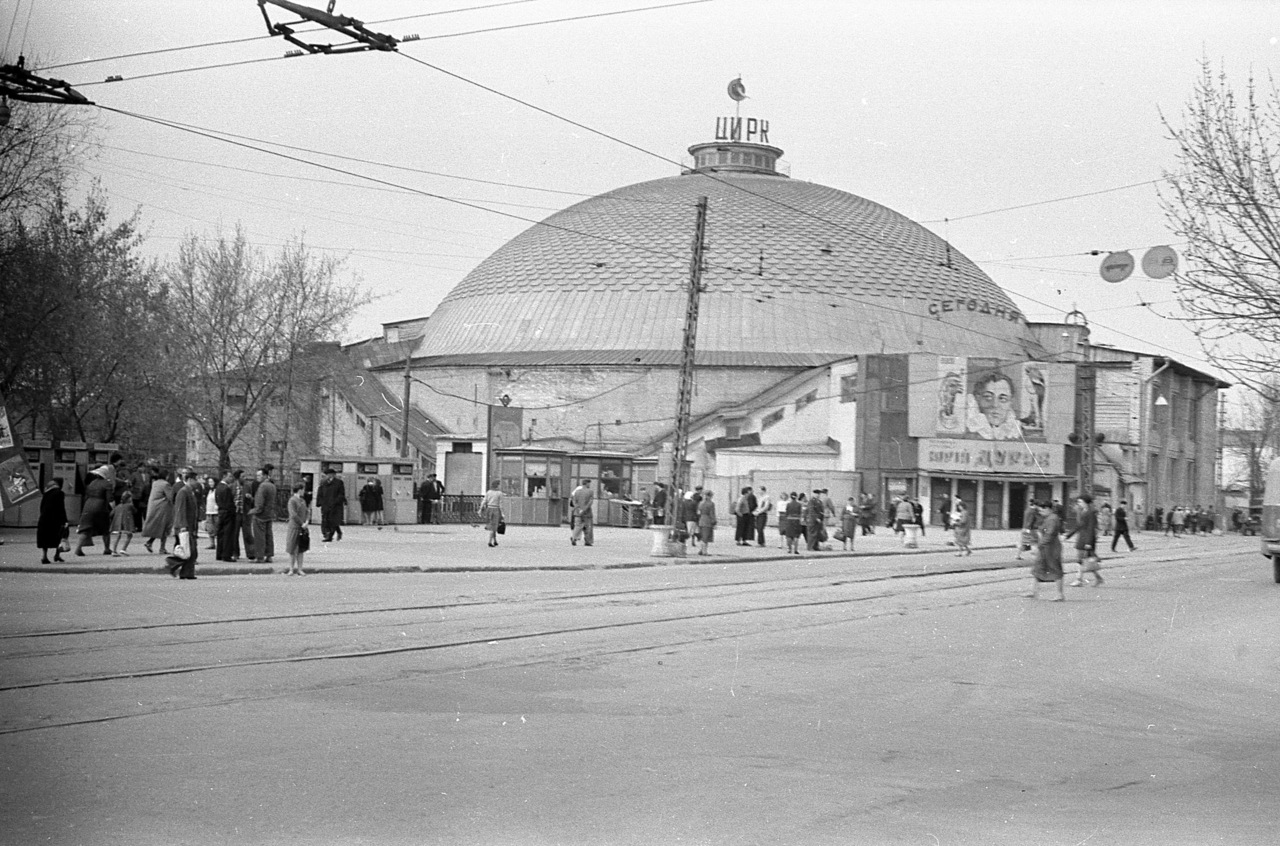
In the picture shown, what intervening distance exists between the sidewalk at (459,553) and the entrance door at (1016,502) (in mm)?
14902

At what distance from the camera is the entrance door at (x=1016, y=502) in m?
63.2

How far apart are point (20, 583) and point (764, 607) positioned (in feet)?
30.2

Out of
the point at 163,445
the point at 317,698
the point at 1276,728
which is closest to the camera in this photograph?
the point at 317,698

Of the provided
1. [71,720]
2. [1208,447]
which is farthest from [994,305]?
[71,720]

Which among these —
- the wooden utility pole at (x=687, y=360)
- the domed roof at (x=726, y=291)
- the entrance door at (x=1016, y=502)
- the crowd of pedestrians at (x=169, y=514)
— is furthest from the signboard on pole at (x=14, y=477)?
the domed roof at (x=726, y=291)

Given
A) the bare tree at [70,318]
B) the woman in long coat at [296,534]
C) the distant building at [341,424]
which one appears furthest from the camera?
the distant building at [341,424]

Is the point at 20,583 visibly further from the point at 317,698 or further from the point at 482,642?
the point at 317,698

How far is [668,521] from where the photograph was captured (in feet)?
108

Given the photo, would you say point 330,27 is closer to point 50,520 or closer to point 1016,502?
point 50,520

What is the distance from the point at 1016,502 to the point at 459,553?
1532 inches

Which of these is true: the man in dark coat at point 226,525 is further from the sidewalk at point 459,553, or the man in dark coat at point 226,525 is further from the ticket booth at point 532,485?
the ticket booth at point 532,485

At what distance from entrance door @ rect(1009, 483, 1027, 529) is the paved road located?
4514 cm

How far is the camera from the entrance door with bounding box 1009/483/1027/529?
207ft

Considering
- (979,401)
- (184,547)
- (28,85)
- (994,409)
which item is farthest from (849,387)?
(28,85)
